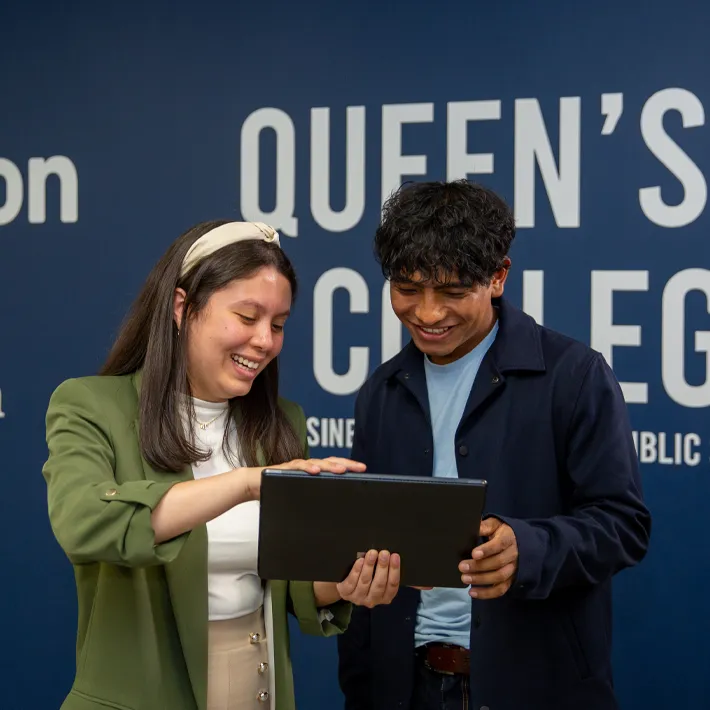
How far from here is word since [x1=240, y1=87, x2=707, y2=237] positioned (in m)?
3.09

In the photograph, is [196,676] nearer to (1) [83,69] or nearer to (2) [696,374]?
(2) [696,374]

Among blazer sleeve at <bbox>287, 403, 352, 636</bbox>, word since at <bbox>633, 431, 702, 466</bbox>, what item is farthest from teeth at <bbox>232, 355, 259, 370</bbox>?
word since at <bbox>633, 431, 702, 466</bbox>

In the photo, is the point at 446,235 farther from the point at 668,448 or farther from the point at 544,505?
the point at 668,448

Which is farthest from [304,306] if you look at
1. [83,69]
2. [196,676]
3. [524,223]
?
[196,676]

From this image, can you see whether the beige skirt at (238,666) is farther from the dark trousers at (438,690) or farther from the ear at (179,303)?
the ear at (179,303)

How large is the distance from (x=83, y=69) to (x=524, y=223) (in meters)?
1.69

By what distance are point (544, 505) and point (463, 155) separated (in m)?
1.58

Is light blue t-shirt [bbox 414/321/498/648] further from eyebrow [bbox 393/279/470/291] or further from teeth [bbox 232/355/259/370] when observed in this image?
teeth [bbox 232/355/259/370]

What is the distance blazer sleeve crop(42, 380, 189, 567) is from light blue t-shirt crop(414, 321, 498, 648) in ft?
2.02

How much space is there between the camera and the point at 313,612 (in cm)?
193

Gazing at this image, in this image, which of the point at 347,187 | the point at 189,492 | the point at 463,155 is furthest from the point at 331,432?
the point at 189,492

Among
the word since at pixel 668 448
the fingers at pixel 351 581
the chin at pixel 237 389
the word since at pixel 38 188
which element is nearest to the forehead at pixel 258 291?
the chin at pixel 237 389

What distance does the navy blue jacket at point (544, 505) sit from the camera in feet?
6.27

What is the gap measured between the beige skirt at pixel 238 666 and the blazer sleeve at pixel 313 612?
0.10 meters
